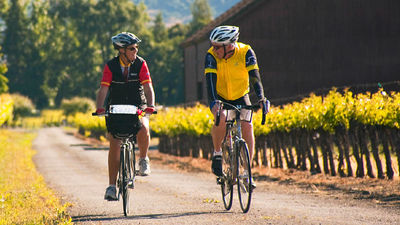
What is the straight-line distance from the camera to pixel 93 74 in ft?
353

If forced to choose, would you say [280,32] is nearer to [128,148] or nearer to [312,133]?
[312,133]

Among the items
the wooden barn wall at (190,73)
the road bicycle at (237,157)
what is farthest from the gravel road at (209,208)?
the wooden barn wall at (190,73)

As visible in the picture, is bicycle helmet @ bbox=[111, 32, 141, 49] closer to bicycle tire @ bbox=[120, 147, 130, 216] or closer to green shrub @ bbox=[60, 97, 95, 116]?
bicycle tire @ bbox=[120, 147, 130, 216]

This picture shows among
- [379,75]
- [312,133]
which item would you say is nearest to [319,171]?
[312,133]

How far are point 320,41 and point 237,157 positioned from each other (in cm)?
2527

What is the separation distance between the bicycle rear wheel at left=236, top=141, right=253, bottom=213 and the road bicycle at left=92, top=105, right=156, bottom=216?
1.39 m

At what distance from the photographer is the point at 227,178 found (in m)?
8.55

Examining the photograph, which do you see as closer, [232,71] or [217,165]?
[232,71]

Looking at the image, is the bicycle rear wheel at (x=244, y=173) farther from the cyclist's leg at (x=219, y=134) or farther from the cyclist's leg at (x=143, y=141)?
the cyclist's leg at (x=143, y=141)

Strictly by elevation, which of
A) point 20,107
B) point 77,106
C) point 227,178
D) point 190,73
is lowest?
point 227,178

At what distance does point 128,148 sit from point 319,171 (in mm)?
10109

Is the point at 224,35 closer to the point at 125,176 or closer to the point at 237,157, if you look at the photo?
the point at 237,157

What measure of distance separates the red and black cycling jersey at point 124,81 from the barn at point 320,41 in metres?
22.2

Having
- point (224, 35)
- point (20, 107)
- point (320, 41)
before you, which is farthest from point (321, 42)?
point (20, 107)
